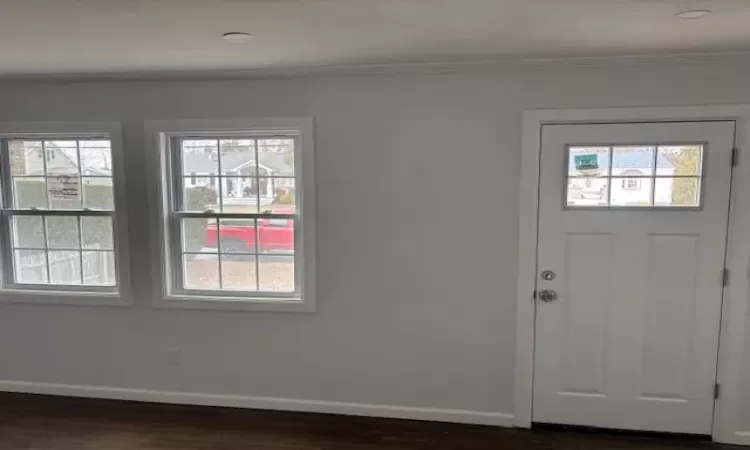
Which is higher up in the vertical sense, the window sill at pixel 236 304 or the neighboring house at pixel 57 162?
the neighboring house at pixel 57 162

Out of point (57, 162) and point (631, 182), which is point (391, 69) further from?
point (57, 162)

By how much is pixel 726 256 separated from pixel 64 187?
4.28 m

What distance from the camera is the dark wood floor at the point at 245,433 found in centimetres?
297

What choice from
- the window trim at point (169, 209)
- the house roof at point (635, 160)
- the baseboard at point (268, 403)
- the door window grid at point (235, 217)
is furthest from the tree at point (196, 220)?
the house roof at point (635, 160)

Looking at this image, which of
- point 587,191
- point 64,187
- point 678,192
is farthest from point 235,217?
point 678,192

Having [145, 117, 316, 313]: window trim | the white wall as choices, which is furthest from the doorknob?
[145, 117, 316, 313]: window trim

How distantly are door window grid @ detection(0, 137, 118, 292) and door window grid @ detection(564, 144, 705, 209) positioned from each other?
10.1ft

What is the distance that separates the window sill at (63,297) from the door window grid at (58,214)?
0.07 metres

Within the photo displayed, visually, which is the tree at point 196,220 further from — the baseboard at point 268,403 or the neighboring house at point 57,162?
the baseboard at point 268,403

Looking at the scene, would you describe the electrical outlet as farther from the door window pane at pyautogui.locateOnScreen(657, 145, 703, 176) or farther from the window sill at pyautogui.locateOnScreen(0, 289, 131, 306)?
the door window pane at pyautogui.locateOnScreen(657, 145, 703, 176)

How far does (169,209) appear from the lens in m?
3.41

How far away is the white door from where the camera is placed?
9.30 ft

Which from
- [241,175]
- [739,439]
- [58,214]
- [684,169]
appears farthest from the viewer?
[58,214]

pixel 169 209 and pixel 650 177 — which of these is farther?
pixel 169 209
